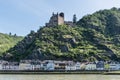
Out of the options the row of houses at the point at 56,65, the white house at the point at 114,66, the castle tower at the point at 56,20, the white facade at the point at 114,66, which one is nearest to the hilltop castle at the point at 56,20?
the castle tower at the point at 56,20

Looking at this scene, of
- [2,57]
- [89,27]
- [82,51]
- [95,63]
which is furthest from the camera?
[89,27]

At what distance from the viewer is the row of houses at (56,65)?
511 feet

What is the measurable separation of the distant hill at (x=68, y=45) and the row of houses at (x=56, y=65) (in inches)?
147

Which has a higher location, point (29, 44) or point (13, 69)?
point (29, 44)

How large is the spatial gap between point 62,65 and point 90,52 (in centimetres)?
1467

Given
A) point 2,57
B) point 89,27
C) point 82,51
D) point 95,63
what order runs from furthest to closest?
1. point 89,27
2. point 2,57
3. point 82,51
4. point 95,63

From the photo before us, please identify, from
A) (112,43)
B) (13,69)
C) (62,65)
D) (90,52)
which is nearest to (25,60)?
(13,69)

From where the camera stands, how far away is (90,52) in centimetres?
16550

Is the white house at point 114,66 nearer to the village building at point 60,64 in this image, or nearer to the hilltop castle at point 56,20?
the village building at point 60,64

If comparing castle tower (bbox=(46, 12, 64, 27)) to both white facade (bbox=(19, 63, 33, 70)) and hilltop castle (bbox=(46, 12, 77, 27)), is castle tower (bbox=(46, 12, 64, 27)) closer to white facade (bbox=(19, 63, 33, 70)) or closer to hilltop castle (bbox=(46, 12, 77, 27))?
hilltop castle (bbox=(46, 12, 77, 27))

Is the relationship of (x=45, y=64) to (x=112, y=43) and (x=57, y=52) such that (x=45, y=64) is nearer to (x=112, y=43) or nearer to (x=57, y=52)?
(x=57, y=52)

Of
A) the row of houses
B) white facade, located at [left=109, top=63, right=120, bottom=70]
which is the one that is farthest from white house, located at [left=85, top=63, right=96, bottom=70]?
white facade, located at [left=109, top=63, right=120, bottom=70]

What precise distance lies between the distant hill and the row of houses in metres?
3.74

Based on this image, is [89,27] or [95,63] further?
[89,27]
